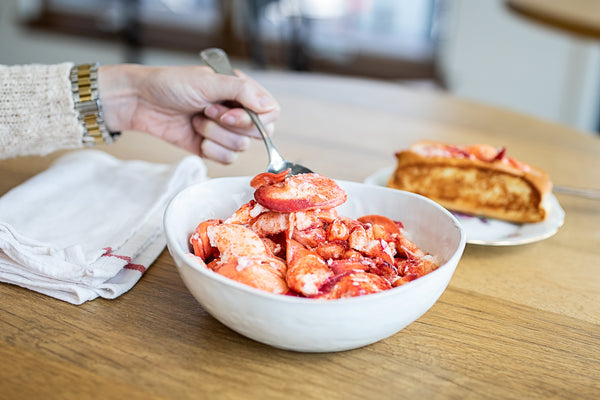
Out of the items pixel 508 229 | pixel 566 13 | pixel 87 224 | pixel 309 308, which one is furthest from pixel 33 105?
pixel 566 13

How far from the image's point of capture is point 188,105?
1.04 m

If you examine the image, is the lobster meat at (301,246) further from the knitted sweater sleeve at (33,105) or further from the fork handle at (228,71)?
the knitted sweater sleeve at (33,105)

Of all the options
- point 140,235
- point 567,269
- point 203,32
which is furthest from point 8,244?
point 203,32

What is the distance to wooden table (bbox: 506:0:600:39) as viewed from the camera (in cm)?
195

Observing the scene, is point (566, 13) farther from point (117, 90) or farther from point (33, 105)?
point (33, 105)

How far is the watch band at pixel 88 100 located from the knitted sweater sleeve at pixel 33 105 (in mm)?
11

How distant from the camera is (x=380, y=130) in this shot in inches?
54.4

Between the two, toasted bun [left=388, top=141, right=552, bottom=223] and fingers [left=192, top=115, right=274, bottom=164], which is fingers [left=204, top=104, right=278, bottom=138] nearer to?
fingers [left=192, top=115, right=274, bottom=164]

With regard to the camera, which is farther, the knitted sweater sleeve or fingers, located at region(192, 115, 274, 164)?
fingers, located at region(192, 115, 274, 164)

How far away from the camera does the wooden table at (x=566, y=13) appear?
195cm

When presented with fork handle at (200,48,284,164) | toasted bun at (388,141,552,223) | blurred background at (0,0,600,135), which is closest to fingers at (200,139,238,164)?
fork handle at (200,48,284,164)

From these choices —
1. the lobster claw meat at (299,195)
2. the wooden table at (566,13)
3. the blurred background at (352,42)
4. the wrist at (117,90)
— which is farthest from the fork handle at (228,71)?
the blurred background at (352,42)

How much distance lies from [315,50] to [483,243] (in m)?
3.18

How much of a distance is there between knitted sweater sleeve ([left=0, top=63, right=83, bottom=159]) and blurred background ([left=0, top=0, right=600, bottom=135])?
1942 mm
